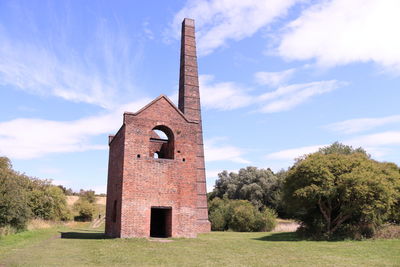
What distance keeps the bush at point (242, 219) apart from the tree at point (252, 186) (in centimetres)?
1198

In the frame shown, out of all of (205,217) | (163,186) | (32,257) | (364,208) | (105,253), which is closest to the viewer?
(32,257)

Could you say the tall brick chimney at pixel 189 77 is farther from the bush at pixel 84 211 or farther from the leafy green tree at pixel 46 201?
the bush at pixel 84 211

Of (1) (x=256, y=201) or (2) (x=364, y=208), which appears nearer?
(2) (x=364, y=208)

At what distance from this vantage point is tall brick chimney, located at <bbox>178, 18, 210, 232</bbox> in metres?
28.5

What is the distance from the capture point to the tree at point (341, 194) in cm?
1655

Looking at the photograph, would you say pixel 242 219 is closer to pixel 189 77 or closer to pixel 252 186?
pixel 189 77

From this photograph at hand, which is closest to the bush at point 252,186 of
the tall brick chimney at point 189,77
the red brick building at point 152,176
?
the tall brick chimney at point 189,77

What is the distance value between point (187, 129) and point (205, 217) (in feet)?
35.5

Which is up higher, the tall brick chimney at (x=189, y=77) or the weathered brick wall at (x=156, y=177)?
the tall brick chimney at (x=189, y=77)

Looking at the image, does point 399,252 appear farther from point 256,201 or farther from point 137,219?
point 256,201

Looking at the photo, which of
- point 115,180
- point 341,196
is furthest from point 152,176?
point 341,196

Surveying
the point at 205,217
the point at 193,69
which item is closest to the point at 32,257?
the point at 205,217

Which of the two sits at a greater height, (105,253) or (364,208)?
(364,208)

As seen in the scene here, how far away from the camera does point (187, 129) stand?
19.0 m
